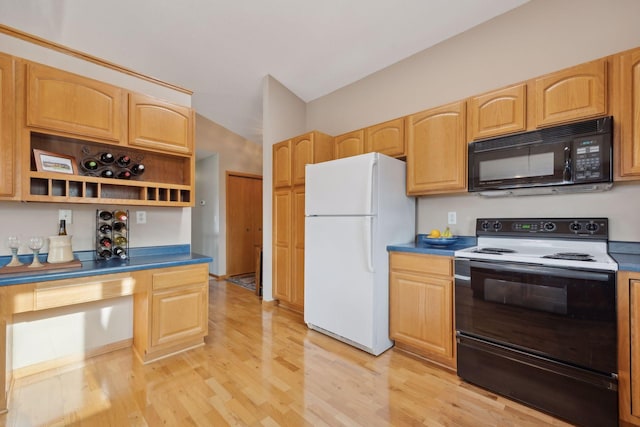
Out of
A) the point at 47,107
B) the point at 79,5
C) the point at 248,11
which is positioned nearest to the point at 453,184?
the point at 248,11

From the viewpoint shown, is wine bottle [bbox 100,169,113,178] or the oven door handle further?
wine bottle [bbox 100,169,113,178]

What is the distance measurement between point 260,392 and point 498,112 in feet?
8.51

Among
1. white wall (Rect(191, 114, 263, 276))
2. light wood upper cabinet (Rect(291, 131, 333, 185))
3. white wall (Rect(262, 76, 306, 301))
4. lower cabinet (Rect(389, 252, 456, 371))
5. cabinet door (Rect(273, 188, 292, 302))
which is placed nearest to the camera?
lower cabinet (Rect(389, 252, 456, 371))

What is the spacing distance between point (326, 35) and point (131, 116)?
77.4 inches

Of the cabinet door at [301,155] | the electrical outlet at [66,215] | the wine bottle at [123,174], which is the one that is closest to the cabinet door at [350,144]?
the cabinet door at [301,155]

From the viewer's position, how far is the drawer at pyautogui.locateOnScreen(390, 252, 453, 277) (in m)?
2.08

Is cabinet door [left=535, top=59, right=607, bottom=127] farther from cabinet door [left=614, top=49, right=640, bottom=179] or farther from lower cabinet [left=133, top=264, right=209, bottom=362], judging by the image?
lower cabinet [left=133, top=264, right=209, bottom=362]

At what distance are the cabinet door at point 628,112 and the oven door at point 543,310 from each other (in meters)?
0.69

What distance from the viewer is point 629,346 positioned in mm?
1462

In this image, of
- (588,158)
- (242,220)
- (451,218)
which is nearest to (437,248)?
(451,218)

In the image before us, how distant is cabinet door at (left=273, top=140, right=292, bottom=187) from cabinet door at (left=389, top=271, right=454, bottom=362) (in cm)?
173

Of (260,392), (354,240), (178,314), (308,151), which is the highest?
(308,151)

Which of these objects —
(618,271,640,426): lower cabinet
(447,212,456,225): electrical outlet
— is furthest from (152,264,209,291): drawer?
(618,271,640,426): lower cabinet

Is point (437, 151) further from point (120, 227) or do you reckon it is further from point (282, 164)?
point (120, 227)
